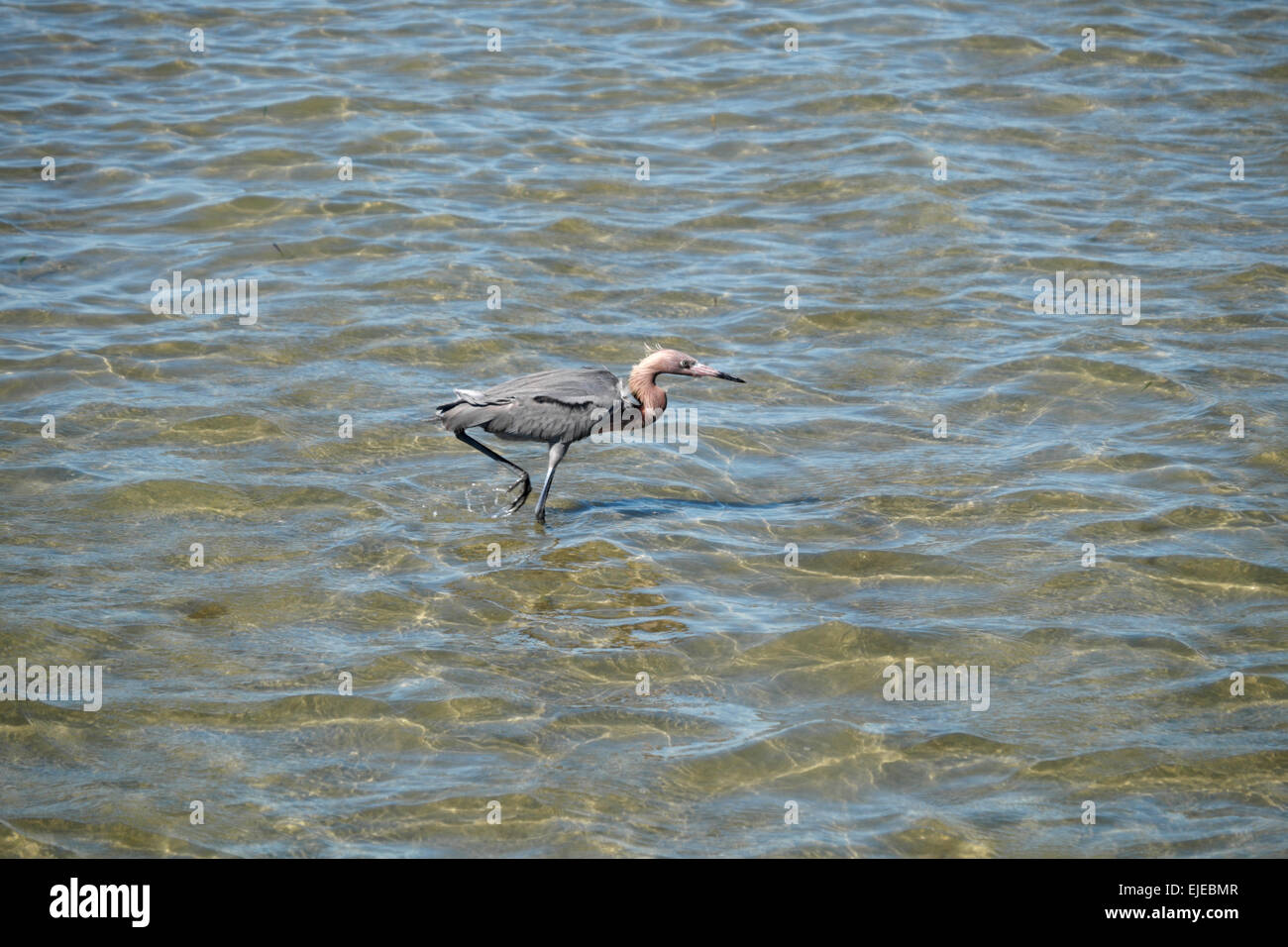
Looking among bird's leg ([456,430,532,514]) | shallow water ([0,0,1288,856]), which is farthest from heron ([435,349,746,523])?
shallow water ([0,0,1288,856])

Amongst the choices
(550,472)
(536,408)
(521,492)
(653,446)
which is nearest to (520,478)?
(521,492)

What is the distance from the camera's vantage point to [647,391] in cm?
1179

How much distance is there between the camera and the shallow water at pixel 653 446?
8352 mm

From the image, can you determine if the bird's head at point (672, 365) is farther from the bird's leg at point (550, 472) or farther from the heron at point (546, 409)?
the bird's leg at point (550, 472)

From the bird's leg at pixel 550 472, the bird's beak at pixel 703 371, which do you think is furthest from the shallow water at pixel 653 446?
the bird's beak at pixel 703 371

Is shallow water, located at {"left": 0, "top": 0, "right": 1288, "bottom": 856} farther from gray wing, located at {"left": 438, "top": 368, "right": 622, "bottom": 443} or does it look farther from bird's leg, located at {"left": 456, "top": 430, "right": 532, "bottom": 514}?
gray wing, located at {"left": 438, "top": 368, "right": 622, "bottom": 443}

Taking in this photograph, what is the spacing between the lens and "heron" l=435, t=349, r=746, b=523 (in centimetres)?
1126

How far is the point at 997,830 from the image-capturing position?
787 centimetres

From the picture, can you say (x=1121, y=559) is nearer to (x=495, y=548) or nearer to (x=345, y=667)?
(x=495, y=548)

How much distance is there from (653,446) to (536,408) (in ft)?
6.68

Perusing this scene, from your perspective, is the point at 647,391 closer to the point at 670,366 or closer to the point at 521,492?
the point at 670,366

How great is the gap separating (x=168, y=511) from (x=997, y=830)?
684cm

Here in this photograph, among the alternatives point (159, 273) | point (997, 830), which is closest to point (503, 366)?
point (159, 273)

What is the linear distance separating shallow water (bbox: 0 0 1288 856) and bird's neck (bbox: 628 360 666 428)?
816 millimetres
